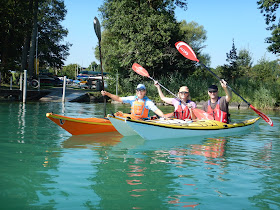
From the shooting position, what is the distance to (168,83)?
82.5 feet

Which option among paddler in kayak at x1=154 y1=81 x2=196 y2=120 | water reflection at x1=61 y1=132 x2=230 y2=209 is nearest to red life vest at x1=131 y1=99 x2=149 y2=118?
water reflection at x1=61 y1=132 x2=230 y2=209

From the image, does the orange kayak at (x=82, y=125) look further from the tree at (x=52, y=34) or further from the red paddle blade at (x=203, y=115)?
the tree at (x=52, y=34)

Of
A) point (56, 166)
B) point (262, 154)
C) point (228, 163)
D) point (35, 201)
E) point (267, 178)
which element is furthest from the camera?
point (262, 154)

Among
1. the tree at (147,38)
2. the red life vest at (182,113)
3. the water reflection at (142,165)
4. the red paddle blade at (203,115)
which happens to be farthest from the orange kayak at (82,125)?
the tree at (147,38)

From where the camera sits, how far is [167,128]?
7.50m

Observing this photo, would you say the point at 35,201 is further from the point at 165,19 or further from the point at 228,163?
the point at 165,19

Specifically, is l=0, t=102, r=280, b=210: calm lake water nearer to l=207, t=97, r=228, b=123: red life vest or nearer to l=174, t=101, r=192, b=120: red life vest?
l=174, t=101, r=192, b=120: red life vest

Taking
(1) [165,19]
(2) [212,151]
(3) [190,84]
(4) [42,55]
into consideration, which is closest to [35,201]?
(2) [212,151]

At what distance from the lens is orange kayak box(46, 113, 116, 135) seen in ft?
26.1

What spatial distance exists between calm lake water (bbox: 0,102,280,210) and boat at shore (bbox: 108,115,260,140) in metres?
0.20

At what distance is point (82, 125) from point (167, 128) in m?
2.27

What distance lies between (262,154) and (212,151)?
0.96 m

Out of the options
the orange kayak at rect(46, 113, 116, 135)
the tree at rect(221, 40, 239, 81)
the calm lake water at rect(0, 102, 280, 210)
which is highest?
the tree at rect(221, 40, 239, 81)

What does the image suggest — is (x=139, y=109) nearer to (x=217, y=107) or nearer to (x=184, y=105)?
(x=184, y=105)
